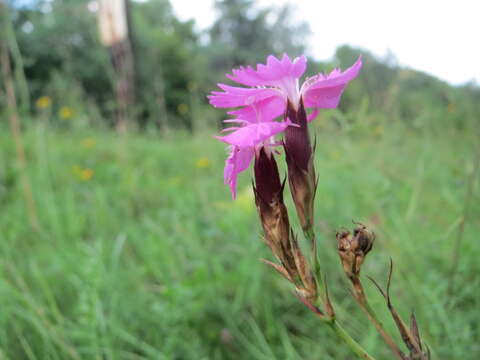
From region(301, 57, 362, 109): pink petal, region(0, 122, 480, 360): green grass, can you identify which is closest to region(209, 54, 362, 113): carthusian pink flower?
region(301, 57, 362, 109): pink petal

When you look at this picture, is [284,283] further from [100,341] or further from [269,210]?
[269,210]

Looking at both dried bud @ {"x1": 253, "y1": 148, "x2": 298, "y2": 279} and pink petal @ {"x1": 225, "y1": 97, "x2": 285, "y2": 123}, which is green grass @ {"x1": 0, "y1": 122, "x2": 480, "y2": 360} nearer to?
dried bud @ {"x1": 253, "y1": 148, "x2": 298, "y2": 279}

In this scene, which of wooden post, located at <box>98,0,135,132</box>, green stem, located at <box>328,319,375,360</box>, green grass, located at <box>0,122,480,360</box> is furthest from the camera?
wooden post, located at <box>98,0,135,132</box>

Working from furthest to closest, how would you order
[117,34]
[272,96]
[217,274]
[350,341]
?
1. [117,34]
2. [217,274]
3. [272,96]
4. [350,341]

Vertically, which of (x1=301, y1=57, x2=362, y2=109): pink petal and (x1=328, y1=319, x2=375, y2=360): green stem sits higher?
(x1=301, y1=57, x2=362, y2=109): pink petal

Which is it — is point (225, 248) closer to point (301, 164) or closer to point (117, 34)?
point (301, 164)

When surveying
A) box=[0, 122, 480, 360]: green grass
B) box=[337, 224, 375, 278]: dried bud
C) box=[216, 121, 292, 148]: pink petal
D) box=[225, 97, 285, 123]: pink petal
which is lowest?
box=[0, 122, 480, 360]: green grass

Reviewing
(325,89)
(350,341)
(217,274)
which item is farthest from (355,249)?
(217,274)
